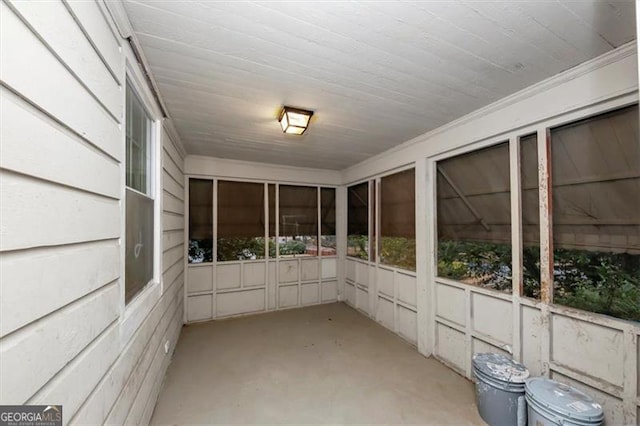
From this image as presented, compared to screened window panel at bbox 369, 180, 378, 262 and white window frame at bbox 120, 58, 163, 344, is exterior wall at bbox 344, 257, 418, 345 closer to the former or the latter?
screened window panel at bbox 369, 180, 378, 262

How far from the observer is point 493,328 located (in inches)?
103

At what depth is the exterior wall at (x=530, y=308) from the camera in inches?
70.7

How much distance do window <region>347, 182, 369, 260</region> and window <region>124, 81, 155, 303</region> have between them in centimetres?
334

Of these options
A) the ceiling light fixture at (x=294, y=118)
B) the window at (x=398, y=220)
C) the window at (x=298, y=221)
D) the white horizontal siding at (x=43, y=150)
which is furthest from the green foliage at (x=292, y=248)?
the white horizontal siding at (x=43, y=150)

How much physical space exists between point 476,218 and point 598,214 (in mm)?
A: 978

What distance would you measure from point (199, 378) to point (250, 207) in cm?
276

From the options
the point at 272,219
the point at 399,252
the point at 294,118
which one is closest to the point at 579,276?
the point at 399,252

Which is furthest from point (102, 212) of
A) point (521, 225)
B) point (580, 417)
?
point (521, 225)

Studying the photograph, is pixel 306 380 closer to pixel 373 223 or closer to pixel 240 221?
pixel 373 223

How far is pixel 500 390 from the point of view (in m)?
2.12

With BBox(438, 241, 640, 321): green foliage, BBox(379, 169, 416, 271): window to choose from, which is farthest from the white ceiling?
BBox(438, 241, 640, 321): green foliage

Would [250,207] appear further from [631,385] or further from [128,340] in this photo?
[631,385]

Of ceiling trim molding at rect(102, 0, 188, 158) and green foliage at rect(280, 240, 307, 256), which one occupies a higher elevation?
ceiling trim molding at rect(102, 0, 188, 158)

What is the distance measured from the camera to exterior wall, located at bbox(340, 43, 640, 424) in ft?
5.89
